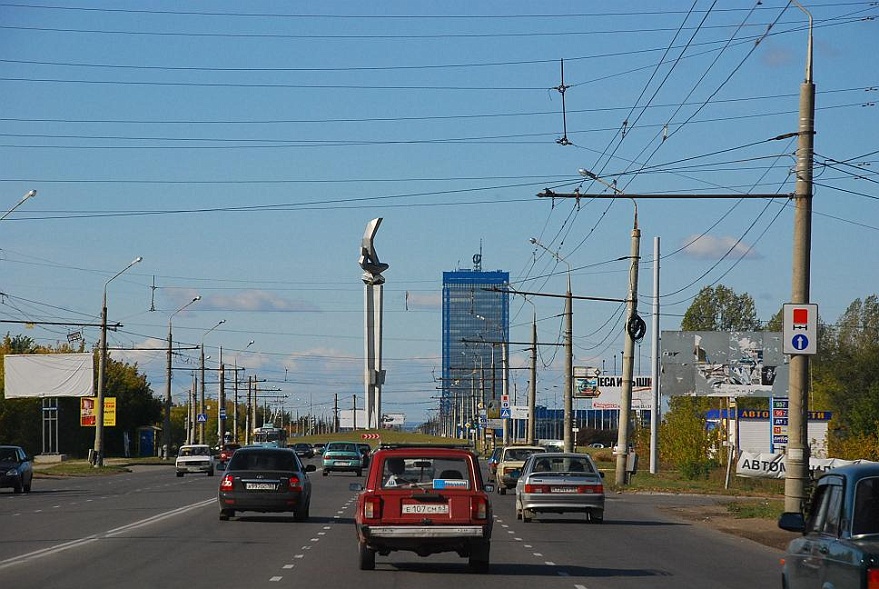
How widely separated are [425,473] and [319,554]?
11.3 ft

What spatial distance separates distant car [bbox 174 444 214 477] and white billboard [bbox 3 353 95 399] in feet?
75.1

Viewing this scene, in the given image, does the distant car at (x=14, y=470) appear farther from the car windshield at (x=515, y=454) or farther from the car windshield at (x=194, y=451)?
the car windshield at (x=194, y=451)

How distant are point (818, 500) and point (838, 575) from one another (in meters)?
1.39

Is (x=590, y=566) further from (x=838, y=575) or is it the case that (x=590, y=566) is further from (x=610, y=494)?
(x=610, y=494)

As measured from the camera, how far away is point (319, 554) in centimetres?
2123

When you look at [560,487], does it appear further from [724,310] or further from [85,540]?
[724,310]

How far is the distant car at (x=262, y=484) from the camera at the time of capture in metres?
29.2

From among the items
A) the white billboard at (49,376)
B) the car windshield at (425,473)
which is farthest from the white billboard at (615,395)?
the car windshield at (425,473)

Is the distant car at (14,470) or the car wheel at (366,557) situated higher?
the car wheel at (366,557)

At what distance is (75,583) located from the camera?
53.2 ft

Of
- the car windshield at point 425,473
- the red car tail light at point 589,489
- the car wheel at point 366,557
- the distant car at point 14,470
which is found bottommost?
the distant car at point 14,470

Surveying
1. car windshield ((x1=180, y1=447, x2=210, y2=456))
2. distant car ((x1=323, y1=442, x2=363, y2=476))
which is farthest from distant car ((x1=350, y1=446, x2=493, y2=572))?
car windshield ((x1=180, y1=447, x2=210, y2=456))

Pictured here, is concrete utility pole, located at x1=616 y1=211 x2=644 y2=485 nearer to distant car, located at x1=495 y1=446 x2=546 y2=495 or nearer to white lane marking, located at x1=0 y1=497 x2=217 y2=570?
distant car, located at x1=495 y1=446 x2=546 y2=495

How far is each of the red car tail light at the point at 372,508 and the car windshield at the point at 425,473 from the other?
41 centimetres
